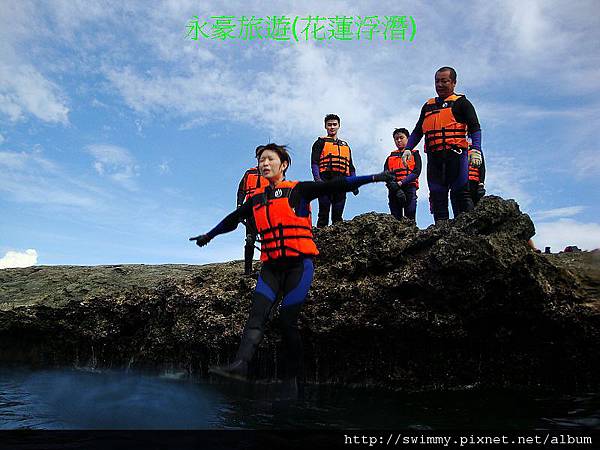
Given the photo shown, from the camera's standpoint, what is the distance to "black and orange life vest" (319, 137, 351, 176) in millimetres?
9445

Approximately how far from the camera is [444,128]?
264 inches

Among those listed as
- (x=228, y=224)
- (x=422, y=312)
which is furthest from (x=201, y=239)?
(x=422, y=312)

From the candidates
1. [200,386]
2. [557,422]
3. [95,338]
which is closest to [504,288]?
[557,422]

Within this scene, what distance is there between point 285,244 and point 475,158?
10.1ft

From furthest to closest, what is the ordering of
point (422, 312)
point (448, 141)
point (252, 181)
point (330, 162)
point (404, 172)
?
point (404, 172) → point (330, 162) → point (252, 181) → point (448, 141) → point (422, 312)

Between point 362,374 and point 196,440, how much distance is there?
323cm

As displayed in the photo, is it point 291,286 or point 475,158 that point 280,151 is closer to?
point 291,286

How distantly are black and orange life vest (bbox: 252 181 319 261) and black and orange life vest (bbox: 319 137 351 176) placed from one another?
4461 mm

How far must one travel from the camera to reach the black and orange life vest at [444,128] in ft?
21.9

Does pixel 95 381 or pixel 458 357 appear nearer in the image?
pixel 458 357

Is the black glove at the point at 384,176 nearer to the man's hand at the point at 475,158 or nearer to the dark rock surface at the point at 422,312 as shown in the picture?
the dark rock surface at the point at 422,312

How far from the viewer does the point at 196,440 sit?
3762 mm

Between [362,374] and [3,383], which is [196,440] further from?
[3,383]

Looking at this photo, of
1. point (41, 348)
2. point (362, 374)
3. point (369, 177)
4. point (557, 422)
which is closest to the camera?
point (557, 422)
